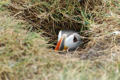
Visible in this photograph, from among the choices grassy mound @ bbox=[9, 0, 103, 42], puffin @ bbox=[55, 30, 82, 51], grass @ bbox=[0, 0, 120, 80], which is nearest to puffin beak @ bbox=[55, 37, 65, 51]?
puffin @ bbox=[55, 30, 82, 51]

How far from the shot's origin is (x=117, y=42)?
347 cm

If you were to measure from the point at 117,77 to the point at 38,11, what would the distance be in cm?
205

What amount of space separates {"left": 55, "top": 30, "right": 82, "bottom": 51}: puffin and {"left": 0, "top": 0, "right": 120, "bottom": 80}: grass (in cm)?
16

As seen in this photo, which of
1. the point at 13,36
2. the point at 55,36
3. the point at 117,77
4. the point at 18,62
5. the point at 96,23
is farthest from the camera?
the point at 55,36

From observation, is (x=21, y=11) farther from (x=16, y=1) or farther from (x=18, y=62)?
(x=18, y=62)

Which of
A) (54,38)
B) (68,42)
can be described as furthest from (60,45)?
(54,38)

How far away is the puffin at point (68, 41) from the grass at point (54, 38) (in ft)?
0.53

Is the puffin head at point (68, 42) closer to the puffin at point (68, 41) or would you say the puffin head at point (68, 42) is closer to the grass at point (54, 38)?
the puffin at point (68, 41)

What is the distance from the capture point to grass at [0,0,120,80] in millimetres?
2664

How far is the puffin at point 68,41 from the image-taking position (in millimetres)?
3811

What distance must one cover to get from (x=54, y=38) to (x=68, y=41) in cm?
46

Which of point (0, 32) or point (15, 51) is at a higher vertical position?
point (0, 32)

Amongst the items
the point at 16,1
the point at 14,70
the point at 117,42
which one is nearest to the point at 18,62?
the point at 14,70

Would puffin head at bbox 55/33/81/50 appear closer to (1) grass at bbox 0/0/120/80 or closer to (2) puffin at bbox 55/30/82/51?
(2) puffin at bbox 55/30/82/51
